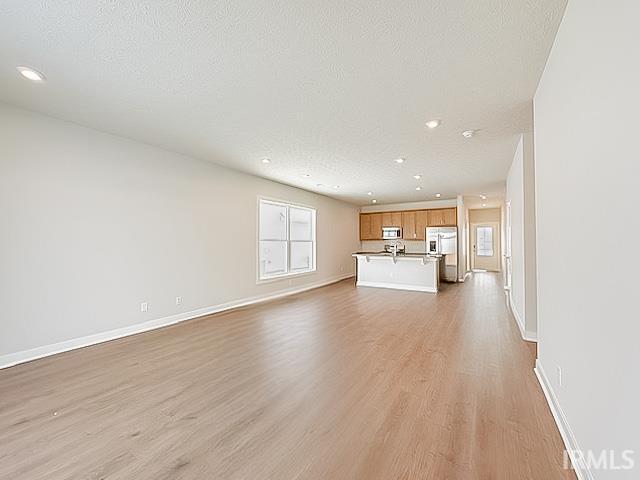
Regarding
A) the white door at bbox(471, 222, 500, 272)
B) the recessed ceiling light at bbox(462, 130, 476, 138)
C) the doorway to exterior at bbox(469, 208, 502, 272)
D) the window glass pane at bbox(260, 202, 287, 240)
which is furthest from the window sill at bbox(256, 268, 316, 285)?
the white door at bbox(471, 222, 500, 272)

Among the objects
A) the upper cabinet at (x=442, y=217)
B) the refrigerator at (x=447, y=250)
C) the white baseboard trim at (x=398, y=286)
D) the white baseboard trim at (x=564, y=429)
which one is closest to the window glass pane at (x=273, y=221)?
the white baseboard trim at (x=398, y=286)

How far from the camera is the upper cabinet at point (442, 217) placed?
9336mm

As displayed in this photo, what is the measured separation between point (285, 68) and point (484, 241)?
1253cm

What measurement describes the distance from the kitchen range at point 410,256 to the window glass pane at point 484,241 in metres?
3.97

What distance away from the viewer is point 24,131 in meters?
3.18

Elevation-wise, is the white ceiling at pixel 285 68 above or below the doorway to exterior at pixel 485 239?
above

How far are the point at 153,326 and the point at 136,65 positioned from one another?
349 centimetres

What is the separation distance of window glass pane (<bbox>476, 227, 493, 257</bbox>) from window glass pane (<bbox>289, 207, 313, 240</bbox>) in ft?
26.7

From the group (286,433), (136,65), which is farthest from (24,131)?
(286,433)

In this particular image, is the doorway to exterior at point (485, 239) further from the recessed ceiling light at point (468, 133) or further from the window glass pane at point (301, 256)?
the recessed ceiling light at point (468, 133)

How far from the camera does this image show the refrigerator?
9180mm

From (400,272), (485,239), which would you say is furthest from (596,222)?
(485,239)

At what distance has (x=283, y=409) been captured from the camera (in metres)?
2.25

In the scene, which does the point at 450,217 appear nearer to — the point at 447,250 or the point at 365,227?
the point at 447,250
